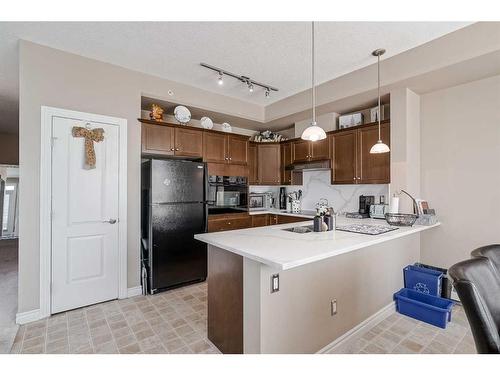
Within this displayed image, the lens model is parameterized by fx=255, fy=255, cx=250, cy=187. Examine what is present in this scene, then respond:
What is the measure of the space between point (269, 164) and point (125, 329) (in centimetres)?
329

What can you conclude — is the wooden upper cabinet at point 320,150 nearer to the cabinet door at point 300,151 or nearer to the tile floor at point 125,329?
the cabinet door at point 300,151

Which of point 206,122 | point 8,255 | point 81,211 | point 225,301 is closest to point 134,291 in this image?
point 81,211

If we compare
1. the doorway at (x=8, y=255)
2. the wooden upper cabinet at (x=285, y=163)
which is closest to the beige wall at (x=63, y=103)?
the doorway at (x=8, y=255)

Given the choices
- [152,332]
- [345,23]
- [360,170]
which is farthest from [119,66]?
[360,170]

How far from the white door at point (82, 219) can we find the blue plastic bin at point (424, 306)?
3.20 metres

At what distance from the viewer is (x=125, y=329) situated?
2359mm

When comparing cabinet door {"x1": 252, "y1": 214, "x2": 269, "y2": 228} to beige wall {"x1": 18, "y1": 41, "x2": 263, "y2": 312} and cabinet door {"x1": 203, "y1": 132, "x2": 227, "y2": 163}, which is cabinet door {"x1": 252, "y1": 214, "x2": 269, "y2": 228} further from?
beige wall {"x1": 18, "y1": 41, "x2": 263, "y2": 312}

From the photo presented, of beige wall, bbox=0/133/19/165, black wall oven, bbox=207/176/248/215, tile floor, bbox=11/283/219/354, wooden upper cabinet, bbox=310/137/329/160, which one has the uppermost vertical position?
beige wall, bbox=0/133/19/165

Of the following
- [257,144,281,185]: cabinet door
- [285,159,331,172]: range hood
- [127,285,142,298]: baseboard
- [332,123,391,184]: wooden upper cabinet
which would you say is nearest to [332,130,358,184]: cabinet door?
[332,123,391,184]: wooden upper cabinet

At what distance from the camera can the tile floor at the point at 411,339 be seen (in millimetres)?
2070

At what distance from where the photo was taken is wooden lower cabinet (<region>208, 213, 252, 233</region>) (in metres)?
3.77

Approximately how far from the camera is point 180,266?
3.36 metres

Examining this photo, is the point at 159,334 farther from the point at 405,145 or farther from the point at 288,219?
the point at 405,145
